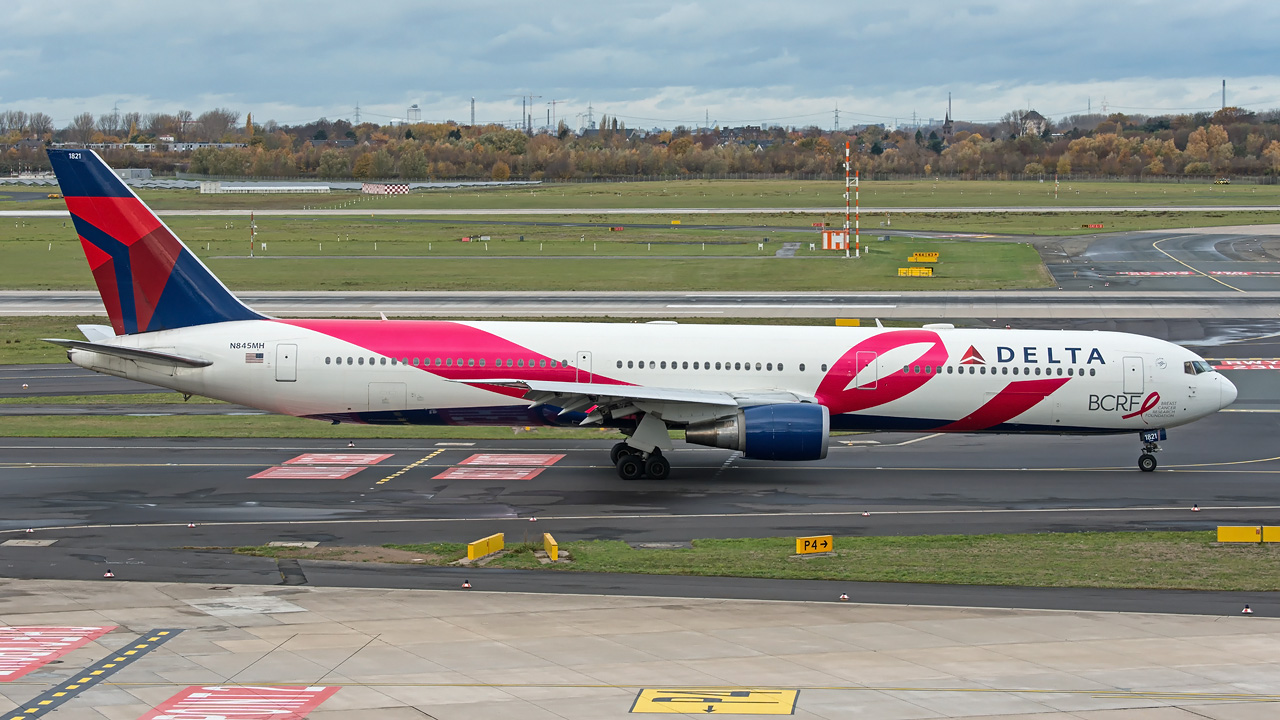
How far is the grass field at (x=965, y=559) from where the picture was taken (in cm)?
2431

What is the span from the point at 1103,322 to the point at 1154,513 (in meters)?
33.4

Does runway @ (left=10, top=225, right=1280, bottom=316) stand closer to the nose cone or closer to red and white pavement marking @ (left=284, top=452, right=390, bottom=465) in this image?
the nose cone

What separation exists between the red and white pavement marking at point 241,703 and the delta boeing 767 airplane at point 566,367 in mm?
16025

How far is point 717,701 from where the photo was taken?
18000mm

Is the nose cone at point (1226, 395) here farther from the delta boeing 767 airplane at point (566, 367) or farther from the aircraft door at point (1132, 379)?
the aircraft door at point (1132, 379)

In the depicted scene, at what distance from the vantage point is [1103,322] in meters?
61.5

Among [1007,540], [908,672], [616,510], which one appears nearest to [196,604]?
[616,510]

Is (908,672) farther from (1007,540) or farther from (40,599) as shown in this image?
(40,599)

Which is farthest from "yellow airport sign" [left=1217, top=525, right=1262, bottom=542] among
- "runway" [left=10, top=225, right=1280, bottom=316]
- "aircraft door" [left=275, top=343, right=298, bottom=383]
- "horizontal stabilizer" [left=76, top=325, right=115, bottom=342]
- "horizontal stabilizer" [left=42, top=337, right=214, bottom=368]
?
"runway" [left=10, top=225, right=1280, bottom=316]

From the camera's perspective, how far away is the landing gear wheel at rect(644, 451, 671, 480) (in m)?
33.9

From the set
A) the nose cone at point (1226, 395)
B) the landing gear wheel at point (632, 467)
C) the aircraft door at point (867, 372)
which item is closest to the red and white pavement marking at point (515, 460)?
the landing gear wheel at point (632, 467)


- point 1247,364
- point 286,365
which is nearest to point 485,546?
point 286,365

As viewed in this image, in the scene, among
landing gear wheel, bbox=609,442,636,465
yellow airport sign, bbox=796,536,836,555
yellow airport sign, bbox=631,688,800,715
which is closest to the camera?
yellow airport sign, bbox=631,688,800,715

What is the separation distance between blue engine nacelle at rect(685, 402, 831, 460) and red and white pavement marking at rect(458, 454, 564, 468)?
18.6 ft
